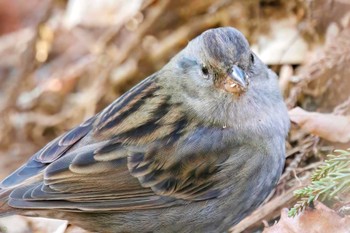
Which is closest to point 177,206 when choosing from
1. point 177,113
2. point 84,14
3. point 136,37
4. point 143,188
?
point 143,188

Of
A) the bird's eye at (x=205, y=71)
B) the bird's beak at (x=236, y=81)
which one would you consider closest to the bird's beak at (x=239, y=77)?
the bird's beak at (x=236, y=81)

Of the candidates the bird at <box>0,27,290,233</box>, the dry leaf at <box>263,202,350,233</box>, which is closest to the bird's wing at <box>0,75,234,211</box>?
the bird at <box>0,27,290,233</box>

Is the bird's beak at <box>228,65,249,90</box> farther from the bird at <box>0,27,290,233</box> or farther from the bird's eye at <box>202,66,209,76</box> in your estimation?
the bird's eye at <box>202,66,209,76</box>

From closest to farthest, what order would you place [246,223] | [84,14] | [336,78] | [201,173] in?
[201,173]
[246,223]
[336,78]
[84,14]

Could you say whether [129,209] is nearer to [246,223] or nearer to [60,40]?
[246,223]

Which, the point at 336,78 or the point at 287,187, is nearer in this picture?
the point at 287,187

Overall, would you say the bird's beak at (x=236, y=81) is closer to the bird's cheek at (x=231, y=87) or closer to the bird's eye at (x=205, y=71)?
the bird's cheek at (x=231, y=87)
